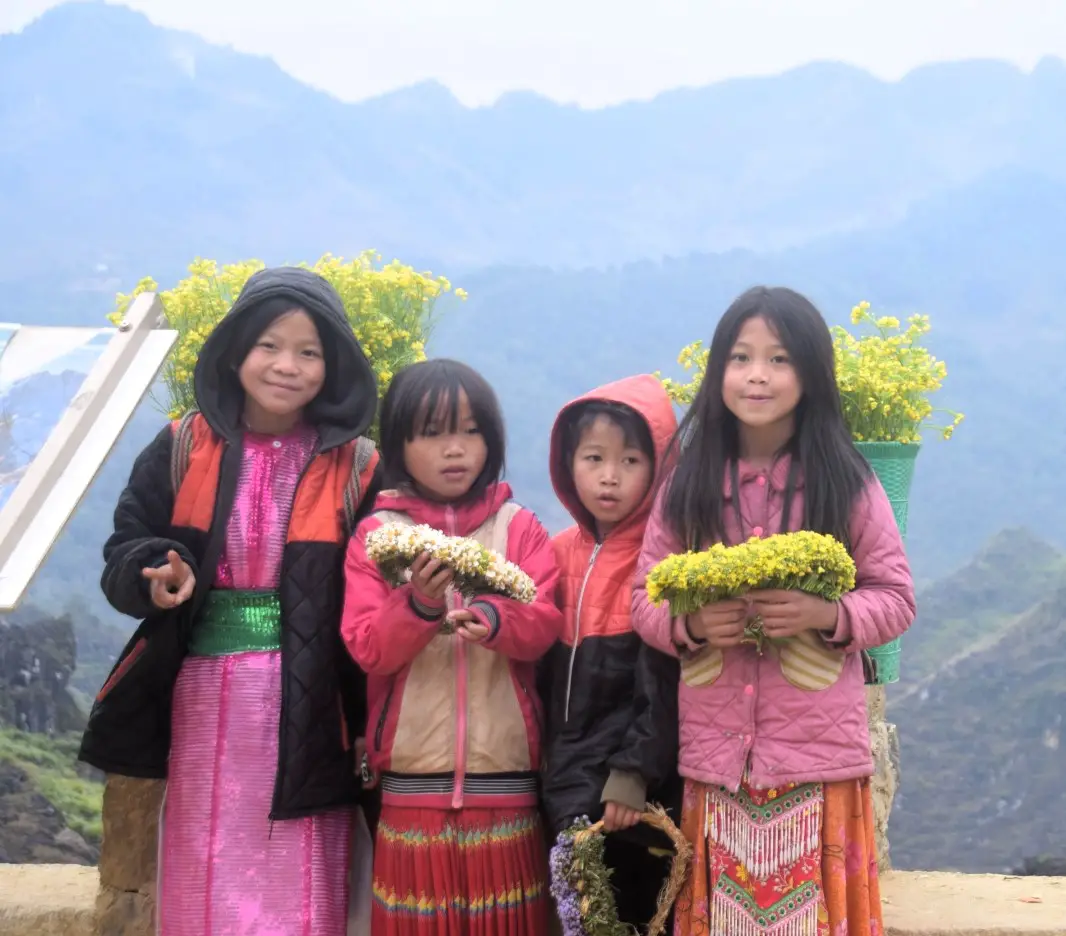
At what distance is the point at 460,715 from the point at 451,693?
6 centimetres

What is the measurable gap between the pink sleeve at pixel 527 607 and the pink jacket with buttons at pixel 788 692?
227mm

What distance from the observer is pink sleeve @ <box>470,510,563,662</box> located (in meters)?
2.69

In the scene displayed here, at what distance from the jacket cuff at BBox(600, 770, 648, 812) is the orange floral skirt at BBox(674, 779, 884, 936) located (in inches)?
5.9

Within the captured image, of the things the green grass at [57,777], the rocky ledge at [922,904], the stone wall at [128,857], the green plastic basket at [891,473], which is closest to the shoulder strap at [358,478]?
the stone wall at [128,857]

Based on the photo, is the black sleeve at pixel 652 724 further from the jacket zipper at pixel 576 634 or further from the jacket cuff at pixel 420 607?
the jacket cuff at pixel 420 607

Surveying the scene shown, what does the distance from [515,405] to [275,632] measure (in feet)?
35.5

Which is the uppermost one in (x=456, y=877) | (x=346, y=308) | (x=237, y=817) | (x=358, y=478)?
(x=346, y=308)

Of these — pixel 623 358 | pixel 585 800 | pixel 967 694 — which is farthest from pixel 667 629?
pixel 623 358

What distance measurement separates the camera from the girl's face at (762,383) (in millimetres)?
2676

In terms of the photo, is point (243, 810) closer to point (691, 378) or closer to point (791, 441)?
point (791, 441)

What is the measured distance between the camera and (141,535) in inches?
113

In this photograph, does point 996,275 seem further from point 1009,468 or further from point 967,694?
point 967,694

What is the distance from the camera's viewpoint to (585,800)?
2.69 m

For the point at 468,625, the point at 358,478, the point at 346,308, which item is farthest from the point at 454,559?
the point at 346,308
